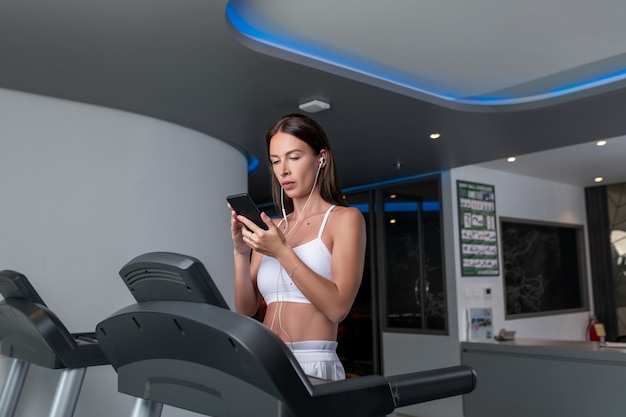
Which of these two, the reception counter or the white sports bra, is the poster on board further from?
the white sports bra

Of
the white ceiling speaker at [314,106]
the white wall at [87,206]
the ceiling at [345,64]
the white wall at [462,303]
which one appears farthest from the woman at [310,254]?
the white wall at [462,303]

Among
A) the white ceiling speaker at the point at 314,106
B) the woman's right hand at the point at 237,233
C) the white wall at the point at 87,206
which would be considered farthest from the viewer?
the white ceiling speaker at the point at 314,106

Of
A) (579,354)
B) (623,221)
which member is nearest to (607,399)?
(579,354)

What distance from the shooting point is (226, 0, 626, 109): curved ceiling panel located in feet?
8.81

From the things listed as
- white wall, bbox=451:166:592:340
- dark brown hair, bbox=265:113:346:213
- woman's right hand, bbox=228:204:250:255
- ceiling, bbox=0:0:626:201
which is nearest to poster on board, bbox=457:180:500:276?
white wall, bbox=451:166:592:340

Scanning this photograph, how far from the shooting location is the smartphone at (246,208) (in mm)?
1132

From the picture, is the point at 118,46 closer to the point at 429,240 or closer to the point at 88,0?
→ the point at 88,0

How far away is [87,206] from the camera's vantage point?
132 inches

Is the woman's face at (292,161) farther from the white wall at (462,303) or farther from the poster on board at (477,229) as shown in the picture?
the poster on board at (477,229)

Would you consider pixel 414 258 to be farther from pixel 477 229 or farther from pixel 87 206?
pixel 87 206

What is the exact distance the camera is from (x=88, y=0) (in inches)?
87.0

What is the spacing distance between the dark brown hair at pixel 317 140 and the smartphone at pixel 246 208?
247 mm

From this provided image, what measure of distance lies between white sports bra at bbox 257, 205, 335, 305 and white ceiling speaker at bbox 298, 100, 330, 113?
2.15 m

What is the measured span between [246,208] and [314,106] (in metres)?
2.38
